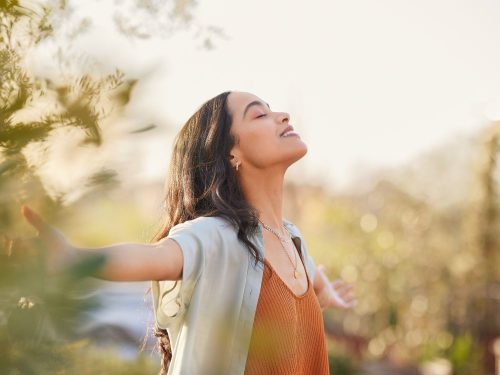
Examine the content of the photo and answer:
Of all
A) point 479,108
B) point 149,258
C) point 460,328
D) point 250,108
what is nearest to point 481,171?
point 479,108

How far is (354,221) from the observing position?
934 cm

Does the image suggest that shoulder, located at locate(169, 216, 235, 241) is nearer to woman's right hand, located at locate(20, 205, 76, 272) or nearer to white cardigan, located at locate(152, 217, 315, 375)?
white cardigan, located at locate(152, 217, 315, 375)

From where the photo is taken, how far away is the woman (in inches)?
58.2

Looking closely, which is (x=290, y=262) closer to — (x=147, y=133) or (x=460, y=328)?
(x=147, y=133)

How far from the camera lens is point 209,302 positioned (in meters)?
1.51

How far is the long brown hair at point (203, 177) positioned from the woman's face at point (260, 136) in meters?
0.02

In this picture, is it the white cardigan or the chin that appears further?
the chin

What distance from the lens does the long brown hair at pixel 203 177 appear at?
1.74m

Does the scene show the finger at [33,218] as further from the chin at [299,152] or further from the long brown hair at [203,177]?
the chin at [299,152]

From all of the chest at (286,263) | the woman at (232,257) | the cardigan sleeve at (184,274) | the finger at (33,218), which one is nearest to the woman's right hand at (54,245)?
the finger at (33,218)

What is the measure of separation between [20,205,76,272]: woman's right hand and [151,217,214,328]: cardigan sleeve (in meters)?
0.83

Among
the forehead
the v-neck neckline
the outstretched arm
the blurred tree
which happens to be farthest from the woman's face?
the blurred tree

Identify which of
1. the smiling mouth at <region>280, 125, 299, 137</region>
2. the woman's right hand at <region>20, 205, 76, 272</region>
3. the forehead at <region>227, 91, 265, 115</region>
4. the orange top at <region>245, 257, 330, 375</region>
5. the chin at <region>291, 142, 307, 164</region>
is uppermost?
the woman's right hand at <region>20, 205, 76, 272</region>

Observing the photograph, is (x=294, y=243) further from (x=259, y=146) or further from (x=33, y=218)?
(x=33, y=218)
